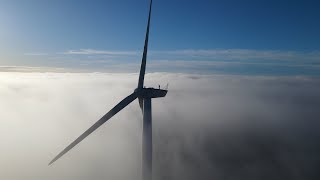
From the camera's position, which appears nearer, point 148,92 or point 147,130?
point 147,130

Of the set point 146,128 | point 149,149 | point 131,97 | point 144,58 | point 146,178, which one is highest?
point 144,58

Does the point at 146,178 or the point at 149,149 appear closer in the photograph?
the point at 149,149

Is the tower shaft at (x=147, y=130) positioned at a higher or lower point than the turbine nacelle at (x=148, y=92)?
lower

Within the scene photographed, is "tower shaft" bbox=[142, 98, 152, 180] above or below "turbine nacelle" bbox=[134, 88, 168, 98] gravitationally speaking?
below

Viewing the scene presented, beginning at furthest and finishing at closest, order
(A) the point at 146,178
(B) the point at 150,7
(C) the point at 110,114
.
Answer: (A) the point at 146,178 < (C) the point at 110,114 < (B) the point at 150,7

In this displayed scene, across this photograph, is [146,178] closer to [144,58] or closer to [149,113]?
[149,113]

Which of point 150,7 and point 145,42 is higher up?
point 150,7

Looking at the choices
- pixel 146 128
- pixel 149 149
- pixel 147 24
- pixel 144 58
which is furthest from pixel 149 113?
pixel 147 24

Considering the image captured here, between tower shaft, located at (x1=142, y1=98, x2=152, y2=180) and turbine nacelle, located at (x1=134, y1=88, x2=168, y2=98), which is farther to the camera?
turbine nacelle, located at (x1=134, y1=88, x2=168, y2=98)

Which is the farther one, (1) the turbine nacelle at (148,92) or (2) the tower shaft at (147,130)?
(1) the turbine nacelle at (148,92)

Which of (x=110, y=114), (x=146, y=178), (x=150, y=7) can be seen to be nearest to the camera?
(x=150, y=7)

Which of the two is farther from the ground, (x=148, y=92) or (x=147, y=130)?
(x=148, y=92)
